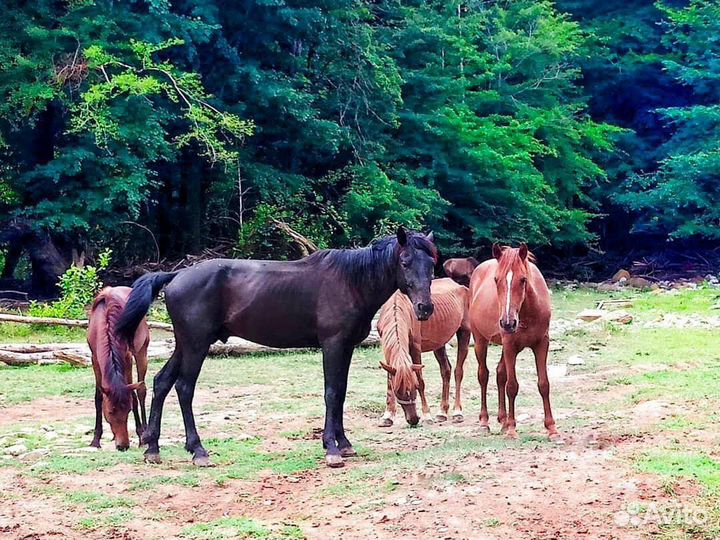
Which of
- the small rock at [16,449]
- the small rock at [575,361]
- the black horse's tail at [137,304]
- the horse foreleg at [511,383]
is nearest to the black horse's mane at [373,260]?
the horse foreleg at [511,383]

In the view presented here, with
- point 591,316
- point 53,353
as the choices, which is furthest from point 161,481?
point 591,316

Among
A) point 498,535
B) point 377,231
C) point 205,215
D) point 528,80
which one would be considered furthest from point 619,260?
point 498,535

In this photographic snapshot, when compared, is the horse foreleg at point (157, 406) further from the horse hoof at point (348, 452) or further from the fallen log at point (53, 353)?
the fallen log at point (53, 353)

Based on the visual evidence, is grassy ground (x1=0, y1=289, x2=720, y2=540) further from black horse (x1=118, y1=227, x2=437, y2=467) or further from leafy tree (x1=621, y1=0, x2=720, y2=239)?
leafy tree (x1=621, y1=0, x2=720, y2=239)

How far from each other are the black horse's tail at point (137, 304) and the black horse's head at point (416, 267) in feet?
6.26

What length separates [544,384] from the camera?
710cm

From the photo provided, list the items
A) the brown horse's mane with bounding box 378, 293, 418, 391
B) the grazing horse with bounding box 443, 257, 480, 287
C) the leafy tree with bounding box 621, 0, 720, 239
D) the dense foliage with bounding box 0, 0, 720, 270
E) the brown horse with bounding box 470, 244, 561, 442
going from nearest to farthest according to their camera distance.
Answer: the brown horse with bounding box 470, 244, 561, 442, the brown horse's mane with bounding box 378, 293, 418, 391, the grazing horse with bounding box 443, 257, 480, 287, the dense foliage with bounding box 0, 0, 720, 270, the leafy tree with bounding box 621, 0, 720, 239

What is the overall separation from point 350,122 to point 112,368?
1572cm

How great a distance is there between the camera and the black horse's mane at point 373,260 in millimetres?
6664

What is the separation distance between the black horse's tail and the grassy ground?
1011 millimetres

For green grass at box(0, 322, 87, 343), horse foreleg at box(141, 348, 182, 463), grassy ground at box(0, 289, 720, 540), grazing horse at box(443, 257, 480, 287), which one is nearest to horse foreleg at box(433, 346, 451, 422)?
grassy ground at box(0, 289, 720, 540)


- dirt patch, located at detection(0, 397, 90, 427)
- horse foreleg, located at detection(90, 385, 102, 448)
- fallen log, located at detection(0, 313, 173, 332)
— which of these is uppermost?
fallen log, located at detection(0, 313, 173, 332)

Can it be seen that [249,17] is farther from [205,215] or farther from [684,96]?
[684,96]

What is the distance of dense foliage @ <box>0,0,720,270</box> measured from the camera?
56.0ft
